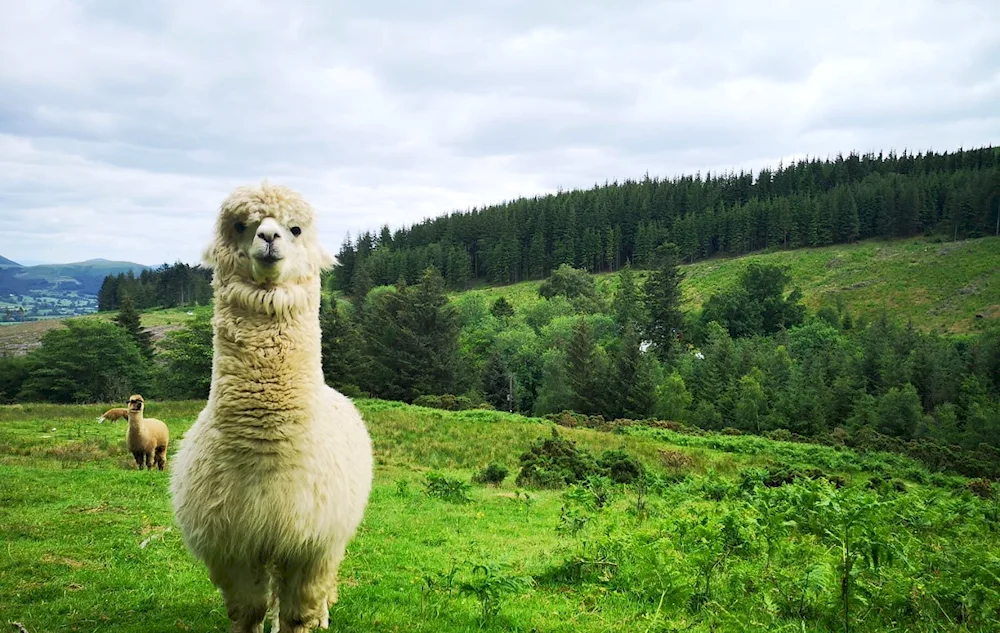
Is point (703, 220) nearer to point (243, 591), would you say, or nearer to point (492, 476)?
point (492, 476)

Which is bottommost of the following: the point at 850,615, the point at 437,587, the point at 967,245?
the point at 437,587

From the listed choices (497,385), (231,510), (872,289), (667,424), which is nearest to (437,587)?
(231,510)

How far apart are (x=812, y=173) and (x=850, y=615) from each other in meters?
143

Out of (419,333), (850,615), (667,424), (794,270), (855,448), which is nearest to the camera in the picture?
(850,615)

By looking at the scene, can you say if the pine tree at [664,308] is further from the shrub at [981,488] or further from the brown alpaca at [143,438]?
the brown alpaca at [143,438]

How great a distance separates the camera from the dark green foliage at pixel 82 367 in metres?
50.3

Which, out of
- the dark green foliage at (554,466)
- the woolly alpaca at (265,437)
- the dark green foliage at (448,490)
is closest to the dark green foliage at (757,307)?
the dark green foliage at (554,466)

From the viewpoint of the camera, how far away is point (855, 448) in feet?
90.1

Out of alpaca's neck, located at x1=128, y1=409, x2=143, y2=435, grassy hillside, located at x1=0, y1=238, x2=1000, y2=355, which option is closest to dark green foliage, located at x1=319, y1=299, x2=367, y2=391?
alpaca's neck, located at x1=128, y1=409, x2=143, y2=435

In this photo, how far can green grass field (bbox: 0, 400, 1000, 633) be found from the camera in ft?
17.1

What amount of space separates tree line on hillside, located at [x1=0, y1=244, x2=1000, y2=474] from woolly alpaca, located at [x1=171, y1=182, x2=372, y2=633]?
28322 mm

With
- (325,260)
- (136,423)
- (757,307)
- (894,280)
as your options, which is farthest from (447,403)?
(894,280)

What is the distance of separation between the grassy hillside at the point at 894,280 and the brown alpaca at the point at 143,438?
215ft

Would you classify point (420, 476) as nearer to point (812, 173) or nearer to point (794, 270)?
point (794, 270)
